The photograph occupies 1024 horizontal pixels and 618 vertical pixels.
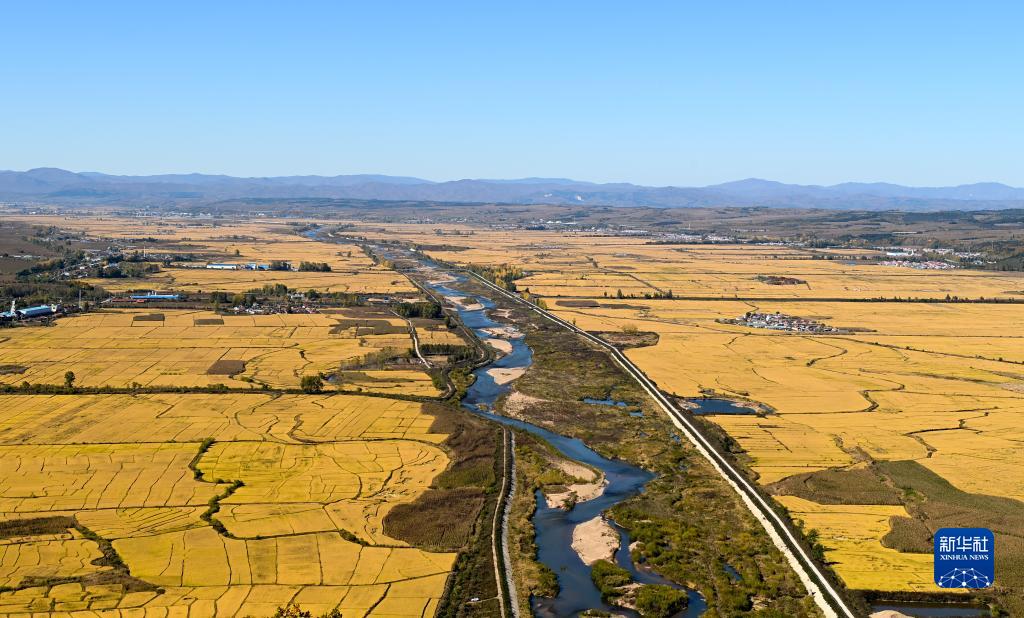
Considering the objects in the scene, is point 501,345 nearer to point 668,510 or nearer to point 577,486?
point 577,486

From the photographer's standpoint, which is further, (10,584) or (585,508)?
(585,508)

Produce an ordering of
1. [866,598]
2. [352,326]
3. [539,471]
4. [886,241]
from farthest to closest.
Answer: [886,241] < [352,326] < [539,471] < [866,598]

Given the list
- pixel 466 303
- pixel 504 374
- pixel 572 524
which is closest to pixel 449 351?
pixel 504 374

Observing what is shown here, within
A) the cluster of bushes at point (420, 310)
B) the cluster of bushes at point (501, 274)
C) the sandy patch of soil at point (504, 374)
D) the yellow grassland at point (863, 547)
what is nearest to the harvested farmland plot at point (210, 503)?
the sandy patch of soil at point (504, 374)

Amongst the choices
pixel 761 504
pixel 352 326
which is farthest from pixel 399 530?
pixel 352 326

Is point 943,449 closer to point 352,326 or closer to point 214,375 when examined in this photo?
point 214,375

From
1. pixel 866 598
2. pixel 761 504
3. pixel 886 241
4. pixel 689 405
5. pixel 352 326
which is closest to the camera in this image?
pixel 866 598

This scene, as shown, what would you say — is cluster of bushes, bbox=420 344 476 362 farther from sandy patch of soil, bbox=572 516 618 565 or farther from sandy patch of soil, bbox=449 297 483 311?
sandy patch of soil, bbox=572 516 618 565
